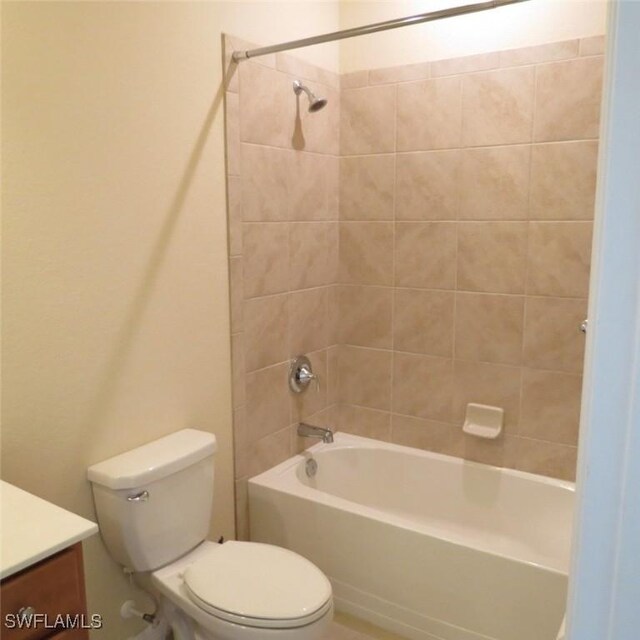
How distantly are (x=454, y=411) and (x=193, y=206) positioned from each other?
1.43 metres

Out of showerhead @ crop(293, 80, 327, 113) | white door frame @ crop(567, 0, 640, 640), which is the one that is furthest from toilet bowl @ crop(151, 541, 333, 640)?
showerhead @ crop(293, 80, 327, 113)

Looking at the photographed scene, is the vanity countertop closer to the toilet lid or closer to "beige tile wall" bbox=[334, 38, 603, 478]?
the toilet lid

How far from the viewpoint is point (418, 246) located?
8.50 feet

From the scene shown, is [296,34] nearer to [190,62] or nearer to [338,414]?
[190,62]

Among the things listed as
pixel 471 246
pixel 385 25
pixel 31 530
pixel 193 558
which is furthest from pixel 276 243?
pixel 31 530

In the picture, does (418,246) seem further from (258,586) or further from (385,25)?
(258,586)

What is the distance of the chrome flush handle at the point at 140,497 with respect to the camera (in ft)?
5.60

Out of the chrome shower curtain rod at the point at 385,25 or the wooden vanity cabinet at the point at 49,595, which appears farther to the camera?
the chrome shower curtain rod at the point at 385,25

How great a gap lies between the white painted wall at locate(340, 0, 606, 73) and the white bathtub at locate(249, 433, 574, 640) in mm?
1725

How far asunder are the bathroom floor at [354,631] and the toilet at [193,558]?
56 cm

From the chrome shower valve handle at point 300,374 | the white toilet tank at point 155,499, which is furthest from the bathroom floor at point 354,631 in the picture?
the chrome shower valve handle at point 300,374

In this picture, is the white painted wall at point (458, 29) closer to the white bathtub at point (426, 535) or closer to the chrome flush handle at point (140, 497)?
the white bathtub at point (426, 535)

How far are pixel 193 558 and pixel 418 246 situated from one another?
5.04 feet

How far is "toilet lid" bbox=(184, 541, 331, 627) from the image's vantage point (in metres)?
1.59
